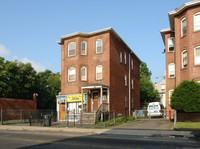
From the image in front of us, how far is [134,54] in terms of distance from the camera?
3888 centimetres

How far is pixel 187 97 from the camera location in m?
19.1

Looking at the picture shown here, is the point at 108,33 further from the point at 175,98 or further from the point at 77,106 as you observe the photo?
the point at 175,98

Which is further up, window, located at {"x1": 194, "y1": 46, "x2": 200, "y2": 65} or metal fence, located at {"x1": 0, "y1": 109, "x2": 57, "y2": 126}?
window, located at {"x1": 194, "y1": 46, "x2": 200, "y2": 65}

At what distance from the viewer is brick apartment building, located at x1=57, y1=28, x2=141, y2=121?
27.5 metres

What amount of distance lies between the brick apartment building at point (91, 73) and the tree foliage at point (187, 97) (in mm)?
8643

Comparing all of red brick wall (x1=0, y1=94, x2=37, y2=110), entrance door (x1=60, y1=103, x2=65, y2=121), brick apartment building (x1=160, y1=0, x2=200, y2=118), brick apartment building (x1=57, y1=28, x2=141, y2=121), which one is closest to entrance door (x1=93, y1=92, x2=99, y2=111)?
brick apartment building (x1=57, y1=28, x2=141, y2=121)

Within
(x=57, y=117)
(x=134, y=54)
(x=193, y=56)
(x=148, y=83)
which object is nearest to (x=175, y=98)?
(x=193, y=56)

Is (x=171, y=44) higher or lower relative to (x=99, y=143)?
higher

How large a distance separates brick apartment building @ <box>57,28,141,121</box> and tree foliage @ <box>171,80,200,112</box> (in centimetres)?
864

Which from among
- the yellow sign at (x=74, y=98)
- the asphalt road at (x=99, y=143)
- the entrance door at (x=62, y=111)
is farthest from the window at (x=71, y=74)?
the asphalt road at (x=99, y=143)

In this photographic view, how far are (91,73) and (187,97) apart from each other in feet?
42.6

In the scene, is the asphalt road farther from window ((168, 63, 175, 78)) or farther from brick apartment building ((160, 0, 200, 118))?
window ((168, 63, 175, 78))

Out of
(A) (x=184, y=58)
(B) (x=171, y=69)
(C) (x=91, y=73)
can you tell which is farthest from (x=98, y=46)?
(A) (x=184, y=58)

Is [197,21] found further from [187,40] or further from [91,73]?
[91,73]
